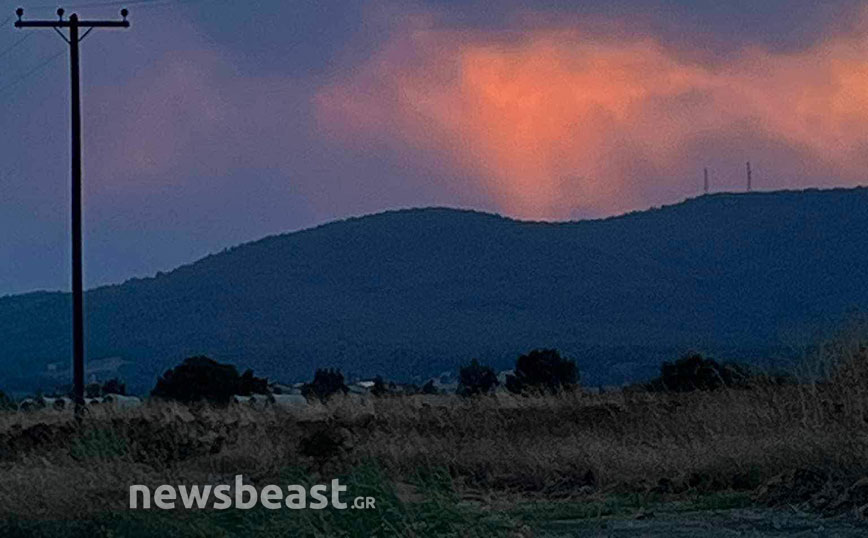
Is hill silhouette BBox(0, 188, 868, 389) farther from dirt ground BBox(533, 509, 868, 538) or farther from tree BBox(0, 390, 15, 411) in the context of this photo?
dirt ground BBox(533, 509, 868, 538)

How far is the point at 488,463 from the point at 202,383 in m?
26.2

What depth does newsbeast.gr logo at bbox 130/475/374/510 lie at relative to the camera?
1430cm

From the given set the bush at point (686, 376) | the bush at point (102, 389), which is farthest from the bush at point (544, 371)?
the bush at point (102, 389)

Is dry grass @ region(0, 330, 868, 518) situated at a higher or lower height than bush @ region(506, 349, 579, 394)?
lower

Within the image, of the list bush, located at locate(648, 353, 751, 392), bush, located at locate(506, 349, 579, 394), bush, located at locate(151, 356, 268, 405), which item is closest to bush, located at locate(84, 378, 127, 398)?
bush, located at locate(151, 356, 268, 405)

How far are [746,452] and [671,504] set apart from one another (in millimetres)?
1897

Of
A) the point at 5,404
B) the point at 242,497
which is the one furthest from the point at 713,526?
the point at 5,404

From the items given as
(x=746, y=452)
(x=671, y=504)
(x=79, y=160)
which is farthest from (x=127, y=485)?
(x=79, y=160)

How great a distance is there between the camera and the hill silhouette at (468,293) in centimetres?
11756

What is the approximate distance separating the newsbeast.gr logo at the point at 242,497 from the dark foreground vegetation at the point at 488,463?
143 mm

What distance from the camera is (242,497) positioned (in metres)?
15.8

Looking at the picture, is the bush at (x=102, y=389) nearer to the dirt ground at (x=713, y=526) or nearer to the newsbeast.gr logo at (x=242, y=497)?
the newsbeast.gr logo at (x=242, y=497)

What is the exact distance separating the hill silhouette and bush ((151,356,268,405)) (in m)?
54.4

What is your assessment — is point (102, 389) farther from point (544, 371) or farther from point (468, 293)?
point (468, 293)
